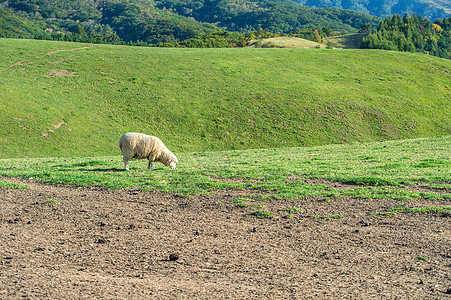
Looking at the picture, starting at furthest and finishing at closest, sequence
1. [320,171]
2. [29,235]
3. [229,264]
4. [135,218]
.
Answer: [320,171] → [135,218] → [29,235] → [229,264]

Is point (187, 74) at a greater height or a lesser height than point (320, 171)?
greater

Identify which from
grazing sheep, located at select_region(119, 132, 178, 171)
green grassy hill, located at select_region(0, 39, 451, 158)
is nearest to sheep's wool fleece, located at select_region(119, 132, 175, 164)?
grazing sheep, located at select_region(119, 132, 178, 171)

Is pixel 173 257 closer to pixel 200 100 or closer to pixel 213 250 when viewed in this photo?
pixel 213 250

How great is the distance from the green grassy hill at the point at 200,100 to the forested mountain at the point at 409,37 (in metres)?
59.2

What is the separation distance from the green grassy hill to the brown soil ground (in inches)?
955

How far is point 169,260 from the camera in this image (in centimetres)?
936

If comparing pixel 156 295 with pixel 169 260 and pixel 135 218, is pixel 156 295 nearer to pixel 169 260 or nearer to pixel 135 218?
pixel 169 260

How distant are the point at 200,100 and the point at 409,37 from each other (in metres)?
115

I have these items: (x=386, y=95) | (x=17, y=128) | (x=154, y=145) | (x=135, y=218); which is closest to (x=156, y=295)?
(x=135, y=218)

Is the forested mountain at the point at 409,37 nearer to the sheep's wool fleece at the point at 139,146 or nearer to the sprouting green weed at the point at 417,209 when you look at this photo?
the sheep's wool fleece at the point at 139,146

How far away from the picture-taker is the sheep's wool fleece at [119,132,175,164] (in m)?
19.0

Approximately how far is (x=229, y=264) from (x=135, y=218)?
441 cm

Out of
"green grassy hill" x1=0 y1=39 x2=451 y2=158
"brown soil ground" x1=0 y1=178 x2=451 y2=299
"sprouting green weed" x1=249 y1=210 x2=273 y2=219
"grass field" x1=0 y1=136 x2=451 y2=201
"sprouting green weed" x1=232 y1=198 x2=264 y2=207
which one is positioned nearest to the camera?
"brown soil ground" x1=0 y1=178 x2=451 y2=299

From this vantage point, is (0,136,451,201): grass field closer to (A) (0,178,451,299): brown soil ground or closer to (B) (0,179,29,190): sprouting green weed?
(A) (0,178,451,299): brown soil ground
